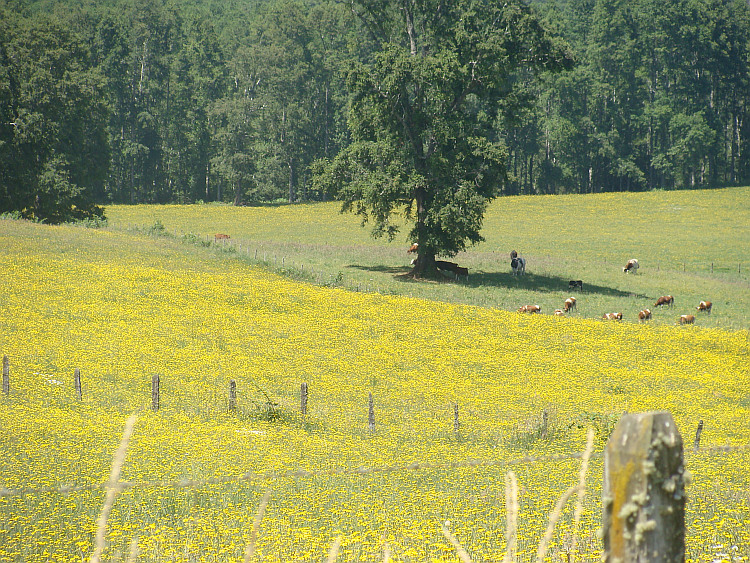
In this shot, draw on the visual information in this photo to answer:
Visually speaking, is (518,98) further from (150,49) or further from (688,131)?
(150,49)

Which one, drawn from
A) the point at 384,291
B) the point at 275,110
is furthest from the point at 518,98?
the point at 275,110

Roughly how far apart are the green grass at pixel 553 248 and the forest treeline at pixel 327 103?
14587 millimetres

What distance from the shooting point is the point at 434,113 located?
51531mm

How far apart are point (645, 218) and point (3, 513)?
9233 centimetres

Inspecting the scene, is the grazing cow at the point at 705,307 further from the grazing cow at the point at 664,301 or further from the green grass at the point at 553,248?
the grazing cow at the point at 664,301

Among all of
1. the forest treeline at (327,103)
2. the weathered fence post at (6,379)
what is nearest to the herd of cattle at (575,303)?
the weathered fence post at (6,379)

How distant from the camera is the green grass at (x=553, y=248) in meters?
47.2

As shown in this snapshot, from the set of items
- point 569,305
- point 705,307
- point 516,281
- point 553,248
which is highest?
point 553,248

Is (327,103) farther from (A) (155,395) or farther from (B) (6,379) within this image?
(A) (155,395)

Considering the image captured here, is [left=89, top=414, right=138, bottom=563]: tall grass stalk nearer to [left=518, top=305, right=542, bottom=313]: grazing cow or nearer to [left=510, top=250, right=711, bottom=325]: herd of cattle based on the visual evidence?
[left=510, top=250, right=711, bottom=325]: herd of cattle

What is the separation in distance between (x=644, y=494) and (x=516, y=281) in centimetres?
5049

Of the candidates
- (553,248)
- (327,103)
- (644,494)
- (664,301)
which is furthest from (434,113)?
(327,103)

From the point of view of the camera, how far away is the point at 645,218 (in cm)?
9400

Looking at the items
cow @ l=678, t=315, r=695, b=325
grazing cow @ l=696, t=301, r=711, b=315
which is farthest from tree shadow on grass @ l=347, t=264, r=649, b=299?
cow @ l=678, t=315, r=695, b=325
